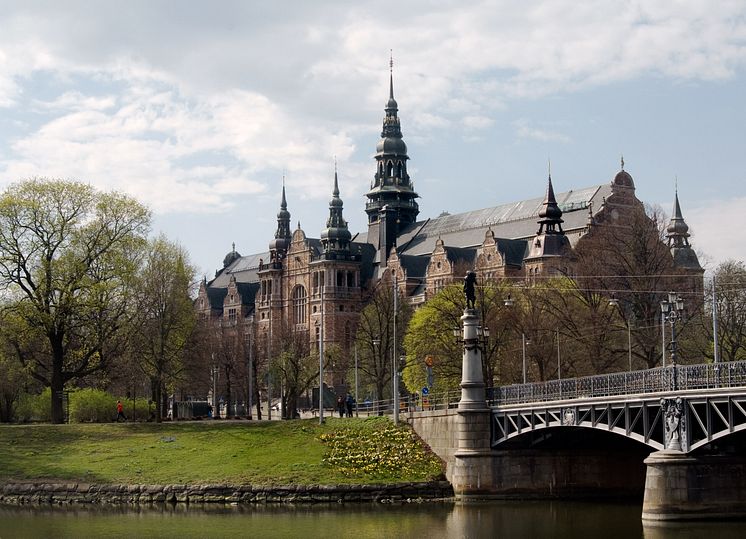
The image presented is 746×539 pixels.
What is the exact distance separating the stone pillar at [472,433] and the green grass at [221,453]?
2.23m

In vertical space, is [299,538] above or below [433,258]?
below

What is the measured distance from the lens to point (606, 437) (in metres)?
58.1

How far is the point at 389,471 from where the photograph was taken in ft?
199

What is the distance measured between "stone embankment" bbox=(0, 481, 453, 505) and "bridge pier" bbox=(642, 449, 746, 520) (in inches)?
616

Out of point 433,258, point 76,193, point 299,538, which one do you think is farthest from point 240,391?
point 299,538

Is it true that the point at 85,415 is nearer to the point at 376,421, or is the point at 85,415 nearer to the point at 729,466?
the point at 376,421

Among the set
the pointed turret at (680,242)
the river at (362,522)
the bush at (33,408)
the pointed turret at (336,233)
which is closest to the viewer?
the river at (362,522)

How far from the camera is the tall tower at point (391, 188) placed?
164000 mm

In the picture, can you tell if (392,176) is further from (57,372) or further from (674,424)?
(674,424)

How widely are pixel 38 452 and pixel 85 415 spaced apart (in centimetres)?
1339

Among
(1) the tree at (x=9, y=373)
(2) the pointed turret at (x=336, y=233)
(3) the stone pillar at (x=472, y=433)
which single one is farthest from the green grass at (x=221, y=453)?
(2) the pointed turret at (x=336, y=233)

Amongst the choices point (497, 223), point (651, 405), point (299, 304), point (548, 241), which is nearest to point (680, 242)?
point (548, 241)

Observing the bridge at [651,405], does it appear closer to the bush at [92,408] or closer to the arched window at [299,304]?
the bush at [92,408]

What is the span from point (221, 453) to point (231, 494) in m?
6.04
